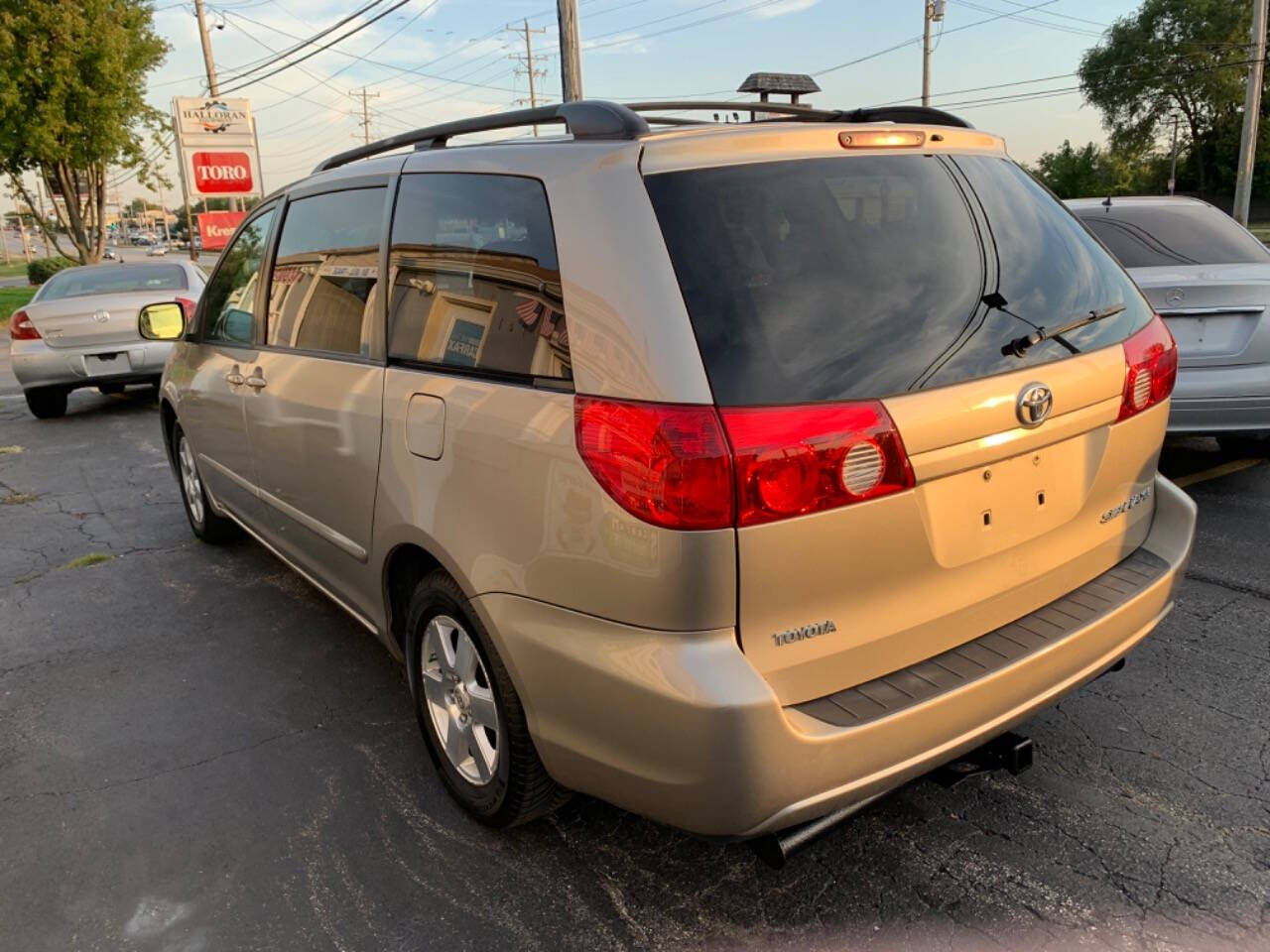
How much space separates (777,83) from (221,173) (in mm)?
28282

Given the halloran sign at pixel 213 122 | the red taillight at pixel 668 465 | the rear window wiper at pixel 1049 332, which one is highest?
the halloran sign at pixel 213 122

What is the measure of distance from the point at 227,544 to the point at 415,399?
128 inches

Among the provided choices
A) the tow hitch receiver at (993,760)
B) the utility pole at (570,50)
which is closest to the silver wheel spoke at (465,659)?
the tow hitch receiver at (993,760)

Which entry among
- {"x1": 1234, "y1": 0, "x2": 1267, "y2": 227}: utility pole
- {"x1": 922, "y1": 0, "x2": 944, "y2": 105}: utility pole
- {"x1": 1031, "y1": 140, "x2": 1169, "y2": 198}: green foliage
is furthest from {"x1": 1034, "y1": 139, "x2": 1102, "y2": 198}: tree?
{"x1": 1234, "y1": 0, "x2": 1267, "y2": 227}: utility pole

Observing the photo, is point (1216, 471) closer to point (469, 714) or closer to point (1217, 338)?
point (1217, 338)

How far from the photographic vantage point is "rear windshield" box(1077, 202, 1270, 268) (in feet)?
17.7

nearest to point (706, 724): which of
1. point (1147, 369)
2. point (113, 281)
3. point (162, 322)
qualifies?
point (1147, 369)

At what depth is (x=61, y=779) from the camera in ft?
10.1

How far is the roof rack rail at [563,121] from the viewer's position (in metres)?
2.23

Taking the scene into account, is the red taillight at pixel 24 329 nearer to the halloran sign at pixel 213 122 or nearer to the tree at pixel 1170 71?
the halloran sign at pixel 213 122

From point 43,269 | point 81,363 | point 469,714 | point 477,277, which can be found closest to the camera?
point 477,277

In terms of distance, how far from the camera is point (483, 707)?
2.54m

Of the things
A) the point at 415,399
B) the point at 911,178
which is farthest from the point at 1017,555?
the point at 415,399

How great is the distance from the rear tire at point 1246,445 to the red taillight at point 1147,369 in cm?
401
